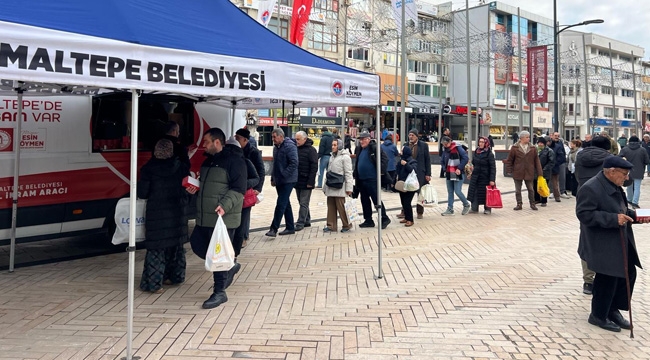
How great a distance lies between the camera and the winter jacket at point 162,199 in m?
4.82

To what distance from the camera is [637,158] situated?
37.4 feet

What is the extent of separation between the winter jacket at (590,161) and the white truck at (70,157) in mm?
5919

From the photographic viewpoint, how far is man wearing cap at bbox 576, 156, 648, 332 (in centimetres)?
403

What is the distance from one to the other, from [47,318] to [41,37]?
2.61m

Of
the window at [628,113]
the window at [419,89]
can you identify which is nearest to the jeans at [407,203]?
the window at [419,89]

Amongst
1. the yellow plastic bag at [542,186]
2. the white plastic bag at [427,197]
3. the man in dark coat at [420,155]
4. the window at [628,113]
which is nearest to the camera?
the man in dark coat at [420,155]

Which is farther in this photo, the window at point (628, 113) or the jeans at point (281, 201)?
the window at point (628, 113)

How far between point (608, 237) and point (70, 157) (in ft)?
19.5

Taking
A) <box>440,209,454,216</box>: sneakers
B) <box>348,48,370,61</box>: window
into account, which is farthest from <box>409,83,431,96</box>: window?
<box>440,209,454,216</box>: sneakers

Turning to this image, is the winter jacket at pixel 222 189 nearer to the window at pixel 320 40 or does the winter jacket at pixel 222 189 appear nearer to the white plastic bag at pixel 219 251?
the white plastic bag at pixel 219 251

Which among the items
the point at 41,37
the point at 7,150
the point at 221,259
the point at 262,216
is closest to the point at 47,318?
the point at 221,259

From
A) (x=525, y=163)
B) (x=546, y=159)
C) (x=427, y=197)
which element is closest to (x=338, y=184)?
(x=427, y=197)

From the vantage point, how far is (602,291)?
422 cm

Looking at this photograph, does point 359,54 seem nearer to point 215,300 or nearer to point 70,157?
point 70,157
